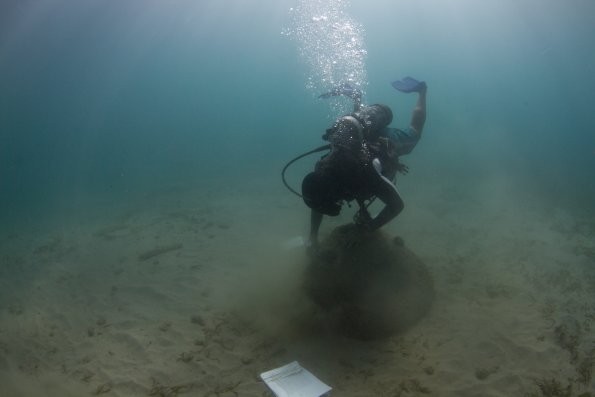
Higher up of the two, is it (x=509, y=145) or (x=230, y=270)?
(x=509, y=145)

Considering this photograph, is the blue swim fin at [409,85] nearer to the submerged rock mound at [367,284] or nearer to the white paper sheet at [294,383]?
the submerged rock mound at [367,284]

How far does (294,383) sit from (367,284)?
6.17 ft

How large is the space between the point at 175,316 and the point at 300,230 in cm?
506

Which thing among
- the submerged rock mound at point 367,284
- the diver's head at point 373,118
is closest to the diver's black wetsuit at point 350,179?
the diver's head at point 373,118

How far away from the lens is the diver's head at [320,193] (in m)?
4.43

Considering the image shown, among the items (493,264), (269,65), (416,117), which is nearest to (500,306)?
(493,264)

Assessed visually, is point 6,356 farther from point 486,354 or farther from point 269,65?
point 269,65

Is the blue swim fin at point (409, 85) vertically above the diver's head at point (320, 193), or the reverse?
the blue swim fin at point (409, 85)

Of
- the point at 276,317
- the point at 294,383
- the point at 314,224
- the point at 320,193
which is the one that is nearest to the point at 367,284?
the point at 314,224

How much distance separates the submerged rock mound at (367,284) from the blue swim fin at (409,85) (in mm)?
3927

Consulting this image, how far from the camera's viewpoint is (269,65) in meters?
134

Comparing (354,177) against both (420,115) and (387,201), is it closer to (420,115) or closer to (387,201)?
(387,201)

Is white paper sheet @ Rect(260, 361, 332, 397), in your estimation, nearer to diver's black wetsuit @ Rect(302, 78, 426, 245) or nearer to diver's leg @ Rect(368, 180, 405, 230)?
diver's black wetsuit @ Rect(302, 78, 426, 245)

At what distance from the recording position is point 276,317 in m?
5.47
